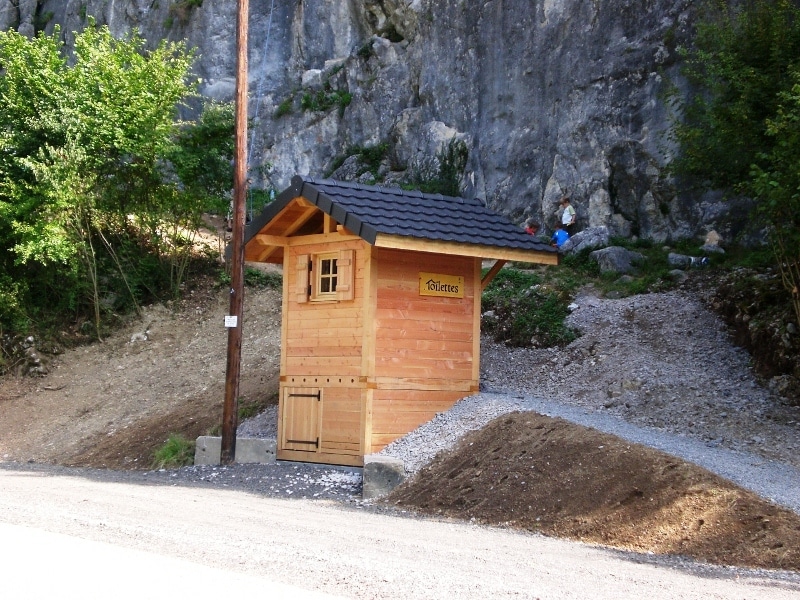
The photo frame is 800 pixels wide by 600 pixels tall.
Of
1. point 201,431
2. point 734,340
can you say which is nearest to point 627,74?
point 734,340

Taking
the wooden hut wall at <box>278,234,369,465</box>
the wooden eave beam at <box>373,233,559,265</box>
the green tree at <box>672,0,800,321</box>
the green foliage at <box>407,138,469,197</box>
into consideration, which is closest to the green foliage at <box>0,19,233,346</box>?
the green foliage at <box>407,138,469,197</box>

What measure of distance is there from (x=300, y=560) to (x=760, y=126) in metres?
11.9

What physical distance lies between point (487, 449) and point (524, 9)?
19.3 m

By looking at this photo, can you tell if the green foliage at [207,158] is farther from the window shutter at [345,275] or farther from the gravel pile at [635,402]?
the window shutter at [345,275]

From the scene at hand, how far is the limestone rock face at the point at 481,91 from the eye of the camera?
79.7 ft

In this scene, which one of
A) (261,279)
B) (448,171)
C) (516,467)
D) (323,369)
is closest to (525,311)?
(323,369)

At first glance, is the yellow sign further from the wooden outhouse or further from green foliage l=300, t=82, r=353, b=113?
green foliage l=300, t=82, r=353, b=113

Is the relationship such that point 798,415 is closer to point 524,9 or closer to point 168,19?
point 524,9

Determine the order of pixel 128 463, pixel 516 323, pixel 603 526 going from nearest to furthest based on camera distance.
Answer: pixel 603 526, pixel 128 463, pixel 516 323

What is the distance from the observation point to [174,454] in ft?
52.2

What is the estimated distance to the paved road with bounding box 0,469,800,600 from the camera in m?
6.19

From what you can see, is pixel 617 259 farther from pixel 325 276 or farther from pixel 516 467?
pixel 516 467

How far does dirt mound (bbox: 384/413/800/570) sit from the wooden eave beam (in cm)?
271

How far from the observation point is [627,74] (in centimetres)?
2488
